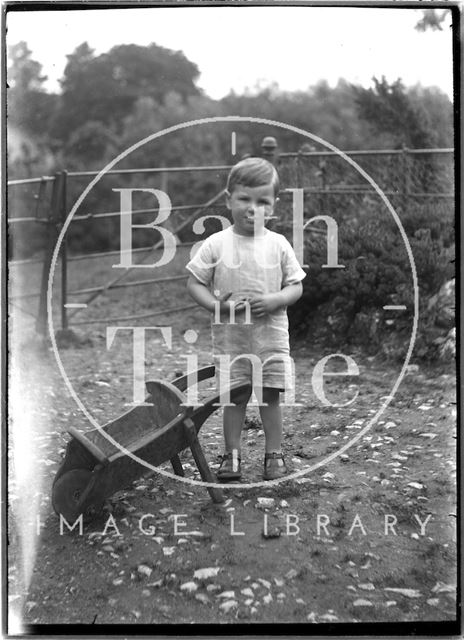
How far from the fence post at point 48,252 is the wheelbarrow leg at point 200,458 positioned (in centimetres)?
65

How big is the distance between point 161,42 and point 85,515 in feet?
5.74

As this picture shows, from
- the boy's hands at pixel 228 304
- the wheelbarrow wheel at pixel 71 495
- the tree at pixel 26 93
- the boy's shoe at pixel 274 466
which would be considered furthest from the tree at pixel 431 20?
the wheelbarrow wheel at pixel 71 495

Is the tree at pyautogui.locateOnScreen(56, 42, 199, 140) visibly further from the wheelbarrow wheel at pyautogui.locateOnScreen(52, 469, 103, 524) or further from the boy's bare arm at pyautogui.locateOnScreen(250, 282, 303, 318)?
the wheelbarrow wheel at pyautogui.locateOnScreen(52, 469, 103, 524)

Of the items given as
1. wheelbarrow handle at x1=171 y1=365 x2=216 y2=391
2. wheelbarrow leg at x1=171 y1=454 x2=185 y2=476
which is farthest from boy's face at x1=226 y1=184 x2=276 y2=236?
wheelbarrow leg at x1=171 y1=454 x2=185 y2=476

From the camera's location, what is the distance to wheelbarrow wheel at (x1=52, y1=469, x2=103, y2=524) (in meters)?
3.31

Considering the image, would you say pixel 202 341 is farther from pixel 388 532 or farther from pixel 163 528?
pixel 388 532

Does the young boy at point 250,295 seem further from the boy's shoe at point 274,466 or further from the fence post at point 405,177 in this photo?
the fence post at point 405,177

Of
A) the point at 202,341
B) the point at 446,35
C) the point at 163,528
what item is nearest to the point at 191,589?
the point at 163,528

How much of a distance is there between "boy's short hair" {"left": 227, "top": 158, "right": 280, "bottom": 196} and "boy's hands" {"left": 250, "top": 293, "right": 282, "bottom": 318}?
0.40m

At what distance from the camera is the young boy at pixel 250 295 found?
3.38 m

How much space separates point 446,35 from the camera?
336 cm

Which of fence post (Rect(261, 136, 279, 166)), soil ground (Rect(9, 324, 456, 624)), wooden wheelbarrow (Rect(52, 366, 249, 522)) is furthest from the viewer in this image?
fence post (Rect(261, 136, 279, 166))

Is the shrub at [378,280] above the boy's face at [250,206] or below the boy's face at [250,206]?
below

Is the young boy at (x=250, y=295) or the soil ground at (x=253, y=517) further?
the young boy at (x=250, y=295)
